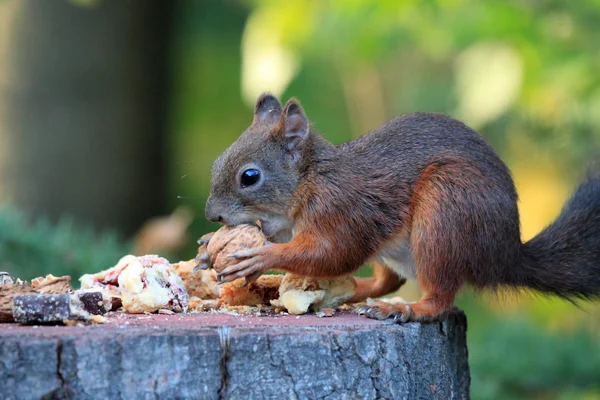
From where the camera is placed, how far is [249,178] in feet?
7.98

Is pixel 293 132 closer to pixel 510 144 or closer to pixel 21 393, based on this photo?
pixel 21 393

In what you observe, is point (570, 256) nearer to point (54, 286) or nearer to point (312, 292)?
point (312, 292)

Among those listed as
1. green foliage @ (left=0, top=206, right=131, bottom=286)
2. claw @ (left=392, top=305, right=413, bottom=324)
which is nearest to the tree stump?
claw @ (left=392, top=305, right=413, bottom=324)

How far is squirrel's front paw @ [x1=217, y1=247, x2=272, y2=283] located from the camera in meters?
2.21

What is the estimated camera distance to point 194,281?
8.00 feet

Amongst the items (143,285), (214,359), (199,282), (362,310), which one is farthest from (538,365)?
(214,359)

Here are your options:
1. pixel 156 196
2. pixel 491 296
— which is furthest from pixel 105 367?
pixel 156 196

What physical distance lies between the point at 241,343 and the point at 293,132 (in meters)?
0.89

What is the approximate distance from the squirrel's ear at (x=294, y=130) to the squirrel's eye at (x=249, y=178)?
0.13m

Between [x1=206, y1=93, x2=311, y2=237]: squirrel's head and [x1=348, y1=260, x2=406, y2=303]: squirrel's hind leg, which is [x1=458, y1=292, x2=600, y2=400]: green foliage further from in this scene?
[x1=206, y1=93, x2=311, y2=237]: squirrel's head

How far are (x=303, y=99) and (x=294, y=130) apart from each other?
4.90m

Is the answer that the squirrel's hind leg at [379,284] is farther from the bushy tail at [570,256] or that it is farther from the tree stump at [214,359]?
the tree stump at [214,359]

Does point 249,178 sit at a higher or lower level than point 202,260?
higher

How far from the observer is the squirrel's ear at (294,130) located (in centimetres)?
246
